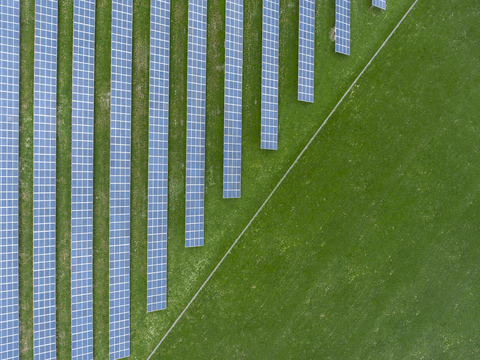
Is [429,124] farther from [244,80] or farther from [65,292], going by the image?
[65,292]

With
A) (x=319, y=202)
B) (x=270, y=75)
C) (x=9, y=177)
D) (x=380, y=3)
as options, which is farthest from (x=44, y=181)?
(x=380, y=3)

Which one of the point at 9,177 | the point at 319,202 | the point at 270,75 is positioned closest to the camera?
the point at 9,177

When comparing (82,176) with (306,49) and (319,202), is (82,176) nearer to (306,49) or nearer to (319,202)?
(319,202)

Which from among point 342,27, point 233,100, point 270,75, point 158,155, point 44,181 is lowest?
point 44,181

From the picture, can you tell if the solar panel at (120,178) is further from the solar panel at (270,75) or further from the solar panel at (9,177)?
the solar panel at (270,75)

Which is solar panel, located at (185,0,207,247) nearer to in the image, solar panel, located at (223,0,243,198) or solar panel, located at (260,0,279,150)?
solar panel, located at (223,0,243,198)
